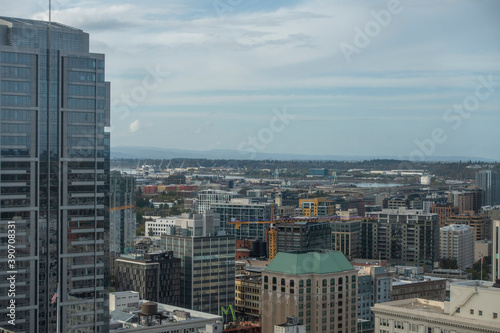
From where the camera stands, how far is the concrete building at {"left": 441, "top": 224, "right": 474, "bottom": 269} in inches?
1528

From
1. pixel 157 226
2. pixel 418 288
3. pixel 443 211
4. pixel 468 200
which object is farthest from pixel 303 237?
pixel 468 200

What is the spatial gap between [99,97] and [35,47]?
1390 millimetres

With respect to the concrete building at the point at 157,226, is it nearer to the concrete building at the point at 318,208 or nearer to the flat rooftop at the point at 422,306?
the concrete building at the point at 318,208

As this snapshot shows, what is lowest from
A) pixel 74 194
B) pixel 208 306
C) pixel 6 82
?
pixel 208 306

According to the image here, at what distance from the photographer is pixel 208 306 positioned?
78.3 feet

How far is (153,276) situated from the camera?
2359 cm

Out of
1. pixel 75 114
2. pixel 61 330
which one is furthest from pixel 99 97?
pixel 61 330

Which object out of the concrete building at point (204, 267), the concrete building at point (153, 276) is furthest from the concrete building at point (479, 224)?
Answer: the concrete building at point (153, 276)

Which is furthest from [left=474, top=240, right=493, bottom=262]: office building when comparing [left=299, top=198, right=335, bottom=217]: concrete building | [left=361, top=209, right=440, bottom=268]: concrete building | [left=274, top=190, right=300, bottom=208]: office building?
[left=274, top=190, right=300, bottom=208]: office building

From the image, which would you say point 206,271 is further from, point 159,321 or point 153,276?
point 159,321

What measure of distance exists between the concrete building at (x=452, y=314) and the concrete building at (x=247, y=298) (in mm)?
9833

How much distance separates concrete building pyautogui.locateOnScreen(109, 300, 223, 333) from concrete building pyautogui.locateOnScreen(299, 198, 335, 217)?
3509cm

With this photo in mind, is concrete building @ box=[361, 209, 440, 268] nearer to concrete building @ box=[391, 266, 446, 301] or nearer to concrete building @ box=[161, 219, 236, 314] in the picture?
concrete building @ box=[391, 266, 446, 301]

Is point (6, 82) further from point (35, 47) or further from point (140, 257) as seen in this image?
point (140, 257)
